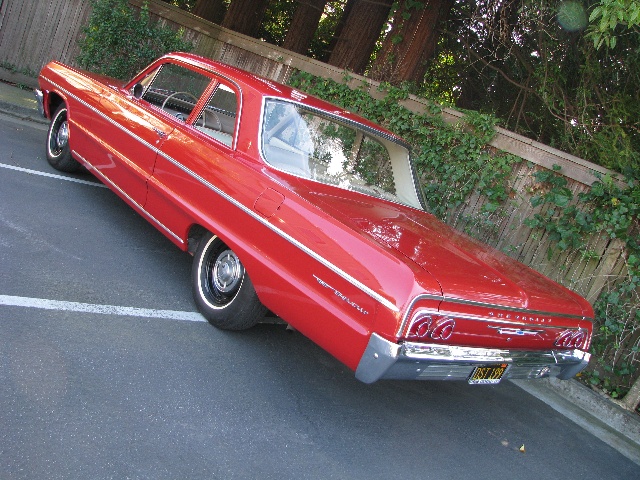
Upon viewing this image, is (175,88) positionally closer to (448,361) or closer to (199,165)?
(199,165)

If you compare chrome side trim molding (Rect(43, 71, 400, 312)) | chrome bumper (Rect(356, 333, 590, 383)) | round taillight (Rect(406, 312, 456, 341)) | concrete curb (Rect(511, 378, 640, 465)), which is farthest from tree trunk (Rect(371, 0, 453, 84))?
round taillight (Rect(406, 312, 456, 341))

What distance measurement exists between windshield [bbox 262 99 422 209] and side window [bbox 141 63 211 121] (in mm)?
952

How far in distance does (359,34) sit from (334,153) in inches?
256

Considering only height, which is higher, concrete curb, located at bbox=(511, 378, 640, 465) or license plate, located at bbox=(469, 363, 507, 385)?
license plate, located at bbox=(469, 363, 507, 385)

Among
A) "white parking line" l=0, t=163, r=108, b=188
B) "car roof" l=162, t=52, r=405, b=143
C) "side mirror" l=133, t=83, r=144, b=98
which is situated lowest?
"white parking line" l=0, t=163, r=108, b=188

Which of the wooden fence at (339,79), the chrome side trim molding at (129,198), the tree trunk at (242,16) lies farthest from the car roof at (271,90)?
the tree trunk at (242,16)

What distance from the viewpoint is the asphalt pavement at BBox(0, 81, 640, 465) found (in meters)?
4.91

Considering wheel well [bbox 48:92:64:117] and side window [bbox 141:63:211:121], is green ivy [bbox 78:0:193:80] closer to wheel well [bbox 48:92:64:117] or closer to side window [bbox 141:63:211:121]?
wheel well [bbox 48:92:64:117]

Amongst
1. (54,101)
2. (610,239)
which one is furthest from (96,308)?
(610,239)

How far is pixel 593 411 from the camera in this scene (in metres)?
5.32

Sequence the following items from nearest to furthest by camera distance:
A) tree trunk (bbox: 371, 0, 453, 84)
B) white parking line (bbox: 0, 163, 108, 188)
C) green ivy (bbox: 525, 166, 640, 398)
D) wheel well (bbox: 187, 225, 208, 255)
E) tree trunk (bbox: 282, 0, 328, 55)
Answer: wheel well (bbox: 187, 225, 208, 255), green ivy (bbox: 525, 166, 640, 398), white parking line (bbox: 0, 163, 108, 188), tree trunk (bbox: 371, 0, 453, 84), tree trunk (bbox: 282, 0, 328, 55)

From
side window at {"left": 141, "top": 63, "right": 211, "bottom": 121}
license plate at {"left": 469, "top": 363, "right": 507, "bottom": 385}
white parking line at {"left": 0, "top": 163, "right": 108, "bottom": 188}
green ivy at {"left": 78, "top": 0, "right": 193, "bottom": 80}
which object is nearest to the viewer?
license plate at {"left": 469, "top": 363, "right": 507, "bottom": 385}

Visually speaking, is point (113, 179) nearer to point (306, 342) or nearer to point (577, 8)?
point (306, 342)

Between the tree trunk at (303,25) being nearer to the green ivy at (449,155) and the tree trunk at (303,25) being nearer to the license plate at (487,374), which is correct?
the green ivy at (449,155)
